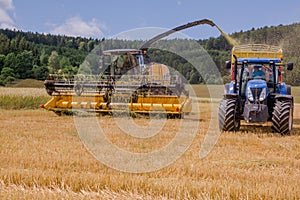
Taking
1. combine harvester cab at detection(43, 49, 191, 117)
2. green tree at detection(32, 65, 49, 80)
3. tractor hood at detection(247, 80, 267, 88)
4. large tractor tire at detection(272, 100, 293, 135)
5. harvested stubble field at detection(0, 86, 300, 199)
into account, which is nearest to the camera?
harvested stubble field at detection(0, 86, 300, 199)

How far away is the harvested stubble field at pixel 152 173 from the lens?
3.74 meters

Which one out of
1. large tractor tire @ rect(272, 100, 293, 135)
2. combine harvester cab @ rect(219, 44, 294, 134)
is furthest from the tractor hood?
large tractor tire @ rect(272, 100, 293, 135)

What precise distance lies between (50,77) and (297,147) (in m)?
9.11

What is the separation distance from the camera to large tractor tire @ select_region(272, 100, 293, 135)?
882 centimetres

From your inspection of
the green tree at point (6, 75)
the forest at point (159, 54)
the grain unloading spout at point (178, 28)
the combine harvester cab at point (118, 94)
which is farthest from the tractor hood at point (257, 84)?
the green tree at point (6, 75)

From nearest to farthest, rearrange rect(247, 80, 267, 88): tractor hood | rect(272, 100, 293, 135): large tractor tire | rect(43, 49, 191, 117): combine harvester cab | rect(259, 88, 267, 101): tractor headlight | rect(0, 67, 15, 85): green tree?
rect(272, 100, 293, 135): large tractor tire, rect(259, 88, 267, 101): tractor headlight, rect(247, 80, 267, 88): tractor hood, rect(43, 49, 191, 117): combine harvester cab, rect(0, 67, 15, 85): green tree

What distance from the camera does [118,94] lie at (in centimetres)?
1326

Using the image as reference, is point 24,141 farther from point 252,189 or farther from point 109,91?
point 109,91

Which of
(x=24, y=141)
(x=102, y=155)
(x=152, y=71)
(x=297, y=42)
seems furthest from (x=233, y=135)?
(x=297, y=42)

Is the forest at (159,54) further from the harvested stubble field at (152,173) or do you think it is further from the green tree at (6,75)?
the harvested stubble field at (152,173)

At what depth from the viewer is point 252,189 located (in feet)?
12.5

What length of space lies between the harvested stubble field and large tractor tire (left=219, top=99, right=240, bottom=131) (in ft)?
2.76

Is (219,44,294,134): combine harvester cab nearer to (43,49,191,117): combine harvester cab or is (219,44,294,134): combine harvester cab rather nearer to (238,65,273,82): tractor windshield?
(238,65,273,82): tractor windshield

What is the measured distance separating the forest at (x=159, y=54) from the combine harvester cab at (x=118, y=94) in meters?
1.43
